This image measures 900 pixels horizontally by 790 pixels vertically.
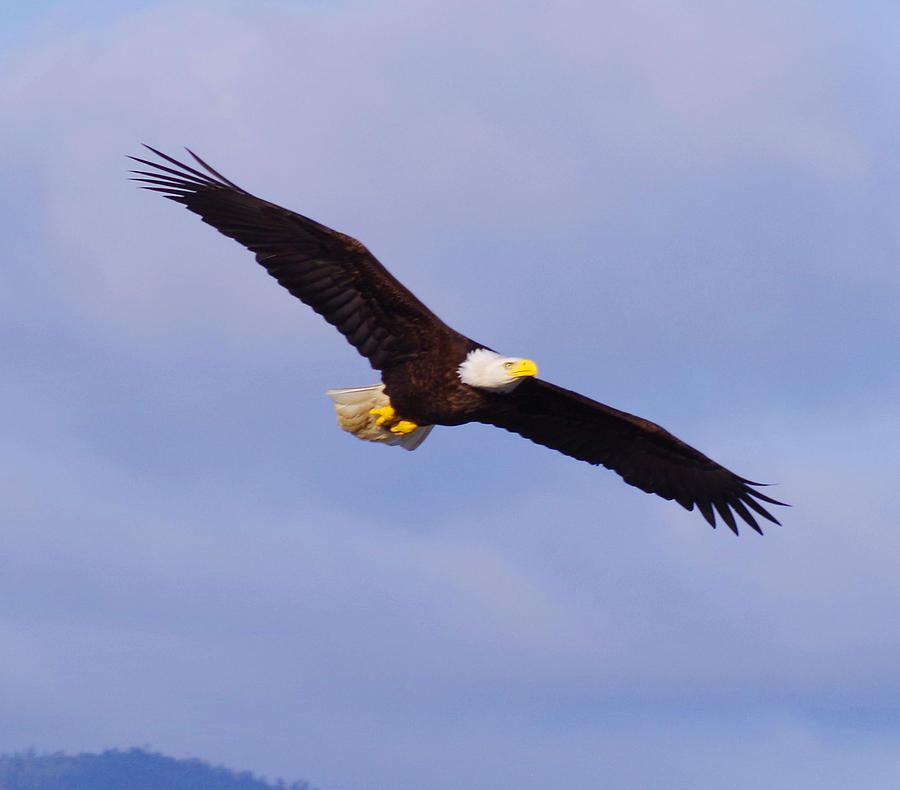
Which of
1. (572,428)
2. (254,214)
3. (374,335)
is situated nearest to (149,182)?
(254,214)

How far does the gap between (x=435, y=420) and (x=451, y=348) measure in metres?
0.63

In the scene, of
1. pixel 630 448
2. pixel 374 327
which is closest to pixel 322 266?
pixel 374 327

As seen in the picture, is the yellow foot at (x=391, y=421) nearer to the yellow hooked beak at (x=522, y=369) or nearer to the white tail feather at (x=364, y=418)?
the white tail feather at (x=364, y=418)

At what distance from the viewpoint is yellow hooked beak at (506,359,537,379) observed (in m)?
11.8

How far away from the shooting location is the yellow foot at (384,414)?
1247 centimetres

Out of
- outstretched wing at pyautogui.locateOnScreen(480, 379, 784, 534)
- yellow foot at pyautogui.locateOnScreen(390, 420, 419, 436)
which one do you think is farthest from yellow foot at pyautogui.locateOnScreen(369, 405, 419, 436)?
outstretched wing at pyautogui.locateOnScreen(480, 379, 784, 534)

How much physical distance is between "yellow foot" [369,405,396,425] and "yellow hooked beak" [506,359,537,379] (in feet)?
3.55

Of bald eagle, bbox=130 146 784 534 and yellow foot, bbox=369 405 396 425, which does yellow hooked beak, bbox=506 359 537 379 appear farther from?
yellow foot, bbox=369 405 396 425

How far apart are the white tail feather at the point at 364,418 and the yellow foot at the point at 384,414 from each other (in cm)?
4

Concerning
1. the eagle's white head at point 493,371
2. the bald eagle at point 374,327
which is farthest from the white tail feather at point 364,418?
Result: the eagle's white head at point 493,371

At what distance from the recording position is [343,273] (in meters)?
11.9

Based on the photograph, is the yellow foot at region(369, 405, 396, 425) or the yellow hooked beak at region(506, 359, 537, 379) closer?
the yellow hooked beak at region(506, 359, 537, 379)

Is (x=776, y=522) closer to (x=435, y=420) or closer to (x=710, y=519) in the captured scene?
(x=710, y=519)

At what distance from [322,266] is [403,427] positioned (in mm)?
1449
